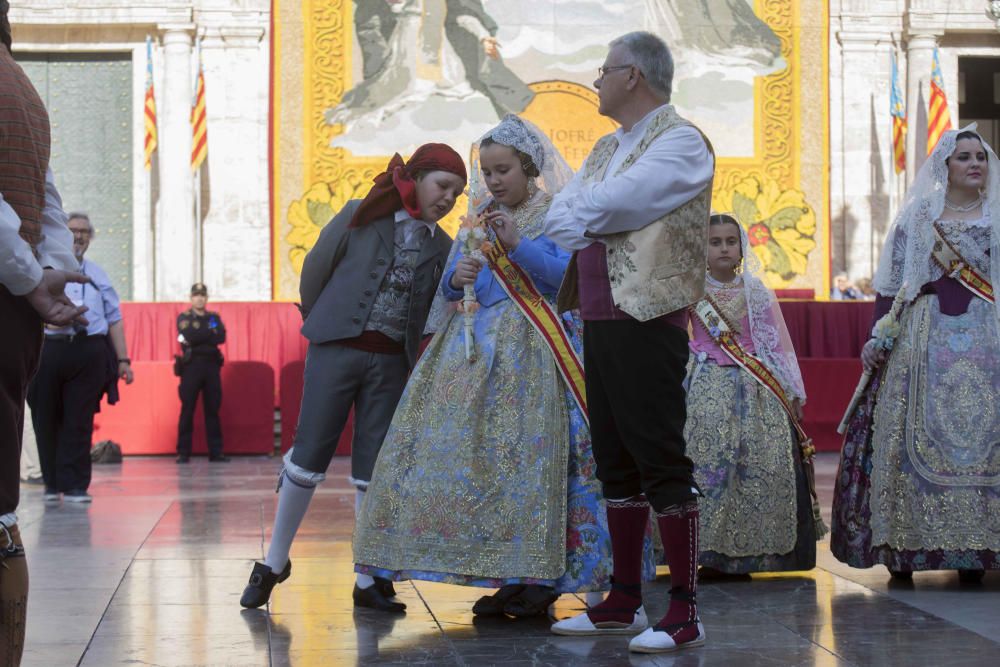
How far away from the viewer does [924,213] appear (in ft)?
15.9

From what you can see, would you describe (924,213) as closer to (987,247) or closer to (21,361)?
(987,247)

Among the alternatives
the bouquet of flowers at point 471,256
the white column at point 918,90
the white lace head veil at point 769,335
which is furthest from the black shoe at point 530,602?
the white column at point 918,90

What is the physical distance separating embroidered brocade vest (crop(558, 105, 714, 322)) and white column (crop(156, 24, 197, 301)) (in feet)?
41.5

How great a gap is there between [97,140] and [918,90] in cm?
942

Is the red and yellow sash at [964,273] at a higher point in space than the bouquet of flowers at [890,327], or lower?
higher

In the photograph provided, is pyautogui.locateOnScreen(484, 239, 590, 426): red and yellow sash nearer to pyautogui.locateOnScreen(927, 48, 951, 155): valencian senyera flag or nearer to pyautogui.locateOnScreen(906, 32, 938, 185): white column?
pyautogui.locateOnScreen(927, 48, 951, 155): valencian senyera flag

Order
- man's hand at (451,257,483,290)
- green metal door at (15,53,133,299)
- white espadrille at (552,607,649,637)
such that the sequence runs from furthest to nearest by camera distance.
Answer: green metal door at (15,53,133,299) < man's hand at (451,257,483,290) < white espadrille at (552,607,649,637)

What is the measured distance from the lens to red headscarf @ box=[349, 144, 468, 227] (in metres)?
4.25

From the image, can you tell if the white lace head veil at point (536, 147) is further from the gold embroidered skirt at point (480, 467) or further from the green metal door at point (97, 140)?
the green metal door at point (97, 140)

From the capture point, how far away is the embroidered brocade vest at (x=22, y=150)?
2.49 metres

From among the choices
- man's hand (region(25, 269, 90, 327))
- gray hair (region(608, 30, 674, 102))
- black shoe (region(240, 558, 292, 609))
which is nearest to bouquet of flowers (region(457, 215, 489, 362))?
gray hair (region(608, 30, 674, 102))

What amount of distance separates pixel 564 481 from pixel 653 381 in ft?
1.77

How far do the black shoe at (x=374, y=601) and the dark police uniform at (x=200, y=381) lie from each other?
6.87 m

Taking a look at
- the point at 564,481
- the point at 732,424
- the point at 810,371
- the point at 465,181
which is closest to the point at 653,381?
the point at 564,481
